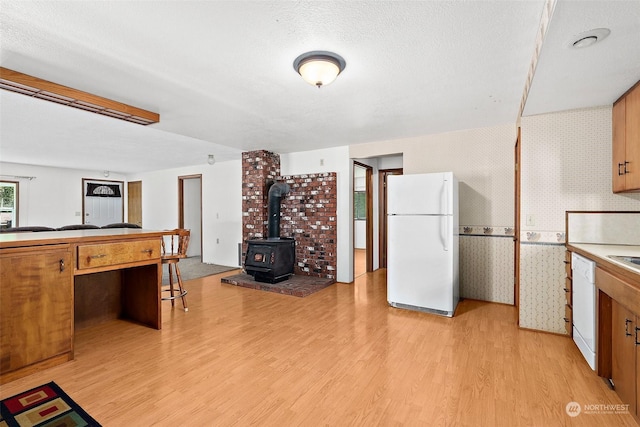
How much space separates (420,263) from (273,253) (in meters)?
2.14

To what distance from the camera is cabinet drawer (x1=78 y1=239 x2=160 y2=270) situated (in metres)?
2.28

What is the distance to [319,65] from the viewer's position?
1.99m

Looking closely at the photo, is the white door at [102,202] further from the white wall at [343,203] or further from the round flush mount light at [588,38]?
the round flush mount light at [588,38]

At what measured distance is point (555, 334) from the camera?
274 centimetres

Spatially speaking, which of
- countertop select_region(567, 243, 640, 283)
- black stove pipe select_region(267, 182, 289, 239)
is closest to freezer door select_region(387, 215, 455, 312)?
countertop select_region(567, 243, 640, 283)

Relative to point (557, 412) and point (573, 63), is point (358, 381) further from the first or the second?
point (573, 63)

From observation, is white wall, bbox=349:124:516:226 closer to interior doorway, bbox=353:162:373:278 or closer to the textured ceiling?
the textured ceiling

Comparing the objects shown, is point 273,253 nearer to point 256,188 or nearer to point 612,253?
point 256,188

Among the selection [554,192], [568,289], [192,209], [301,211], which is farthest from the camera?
[192,209]

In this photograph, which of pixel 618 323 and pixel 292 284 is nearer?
pixel 618 323

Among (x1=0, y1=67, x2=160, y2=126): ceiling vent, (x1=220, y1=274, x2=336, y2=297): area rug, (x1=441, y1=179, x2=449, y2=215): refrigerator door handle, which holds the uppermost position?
(x1=0, y1=67, x2=160, y2=126): ceiling vent

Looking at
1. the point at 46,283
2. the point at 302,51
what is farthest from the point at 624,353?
the point at 46,283

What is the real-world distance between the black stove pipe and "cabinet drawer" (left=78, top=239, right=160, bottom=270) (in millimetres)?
2250

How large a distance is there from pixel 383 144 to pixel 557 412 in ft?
11.5
